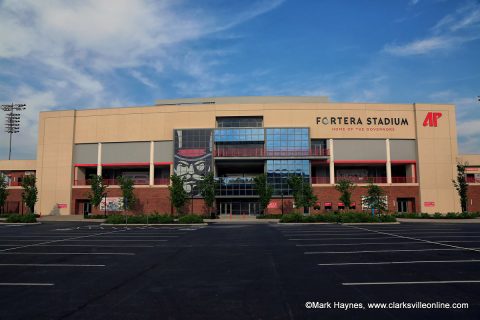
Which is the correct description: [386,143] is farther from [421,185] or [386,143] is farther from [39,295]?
[39,295]

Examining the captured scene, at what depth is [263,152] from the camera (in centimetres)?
4988

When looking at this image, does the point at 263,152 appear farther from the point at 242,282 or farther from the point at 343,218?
the point at 242,282

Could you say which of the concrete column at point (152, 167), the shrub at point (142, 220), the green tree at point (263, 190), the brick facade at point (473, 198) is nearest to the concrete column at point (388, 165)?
the brick facade at point (473, 198)

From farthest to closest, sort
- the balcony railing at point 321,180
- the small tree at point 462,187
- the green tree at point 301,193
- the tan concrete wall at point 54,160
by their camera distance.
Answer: the tan concrete wall at point 54,160, the balcony railing at point 321,180, the small tree at point 462,187, the green tree at point 301,193

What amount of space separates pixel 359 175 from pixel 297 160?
1148cm

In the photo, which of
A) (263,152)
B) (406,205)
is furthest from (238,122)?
(406,205)

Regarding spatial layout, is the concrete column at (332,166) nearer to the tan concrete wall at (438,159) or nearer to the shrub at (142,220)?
the tan concrete wall at (438,159)

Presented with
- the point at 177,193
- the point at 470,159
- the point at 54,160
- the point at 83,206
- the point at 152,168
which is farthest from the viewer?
the point at 54,160

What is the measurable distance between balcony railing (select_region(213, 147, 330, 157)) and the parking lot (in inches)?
1328

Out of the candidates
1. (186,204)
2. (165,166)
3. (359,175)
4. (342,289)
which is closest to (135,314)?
(342,289)

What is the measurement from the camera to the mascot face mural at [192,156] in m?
48.9

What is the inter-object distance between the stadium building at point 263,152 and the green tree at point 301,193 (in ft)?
12.7

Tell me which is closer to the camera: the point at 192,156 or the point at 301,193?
the point at 301,193

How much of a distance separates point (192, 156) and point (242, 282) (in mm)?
41240
